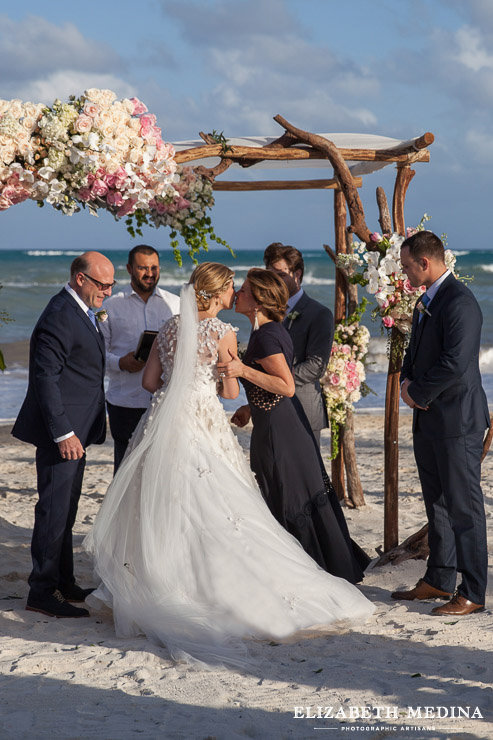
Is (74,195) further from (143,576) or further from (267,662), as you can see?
(267,662)

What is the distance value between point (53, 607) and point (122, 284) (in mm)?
35770

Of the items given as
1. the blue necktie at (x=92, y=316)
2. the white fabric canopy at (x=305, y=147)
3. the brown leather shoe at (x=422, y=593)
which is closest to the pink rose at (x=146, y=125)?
the white fabric canopy at (x=305, y=147)

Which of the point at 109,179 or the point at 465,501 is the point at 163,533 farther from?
the point at 109,179

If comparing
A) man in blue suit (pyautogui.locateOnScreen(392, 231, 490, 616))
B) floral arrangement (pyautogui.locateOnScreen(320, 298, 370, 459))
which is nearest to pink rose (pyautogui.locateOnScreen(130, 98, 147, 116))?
man in blue suit (pyautogui.locateOnScreen(392, 231, 490, 616))

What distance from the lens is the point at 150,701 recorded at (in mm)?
3326

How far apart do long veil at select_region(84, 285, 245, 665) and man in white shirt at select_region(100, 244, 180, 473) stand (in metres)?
1.24

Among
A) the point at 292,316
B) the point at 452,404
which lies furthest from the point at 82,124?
the point at 452,404

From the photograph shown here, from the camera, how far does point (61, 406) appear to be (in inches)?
167

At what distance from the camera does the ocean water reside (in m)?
14.3

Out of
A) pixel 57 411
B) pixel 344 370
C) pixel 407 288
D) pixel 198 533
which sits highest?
pixel 407 288

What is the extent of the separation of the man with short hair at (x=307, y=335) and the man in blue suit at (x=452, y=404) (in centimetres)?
89

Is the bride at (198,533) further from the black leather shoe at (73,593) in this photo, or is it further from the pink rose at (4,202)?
the pink rose at (4,202)

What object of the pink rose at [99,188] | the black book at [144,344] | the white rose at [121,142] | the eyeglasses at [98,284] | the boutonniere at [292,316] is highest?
the white rose at [121,142]

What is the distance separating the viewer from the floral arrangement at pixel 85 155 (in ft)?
13.9
